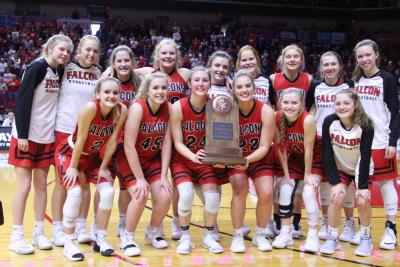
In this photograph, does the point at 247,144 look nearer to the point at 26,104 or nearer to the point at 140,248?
the point at 140,248

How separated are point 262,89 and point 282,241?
1.29 meters

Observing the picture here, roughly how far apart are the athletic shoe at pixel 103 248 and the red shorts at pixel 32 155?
2.24ft

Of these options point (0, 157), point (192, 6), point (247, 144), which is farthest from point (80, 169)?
point (192, 6)

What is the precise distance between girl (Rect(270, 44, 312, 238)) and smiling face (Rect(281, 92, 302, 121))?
0.31 m

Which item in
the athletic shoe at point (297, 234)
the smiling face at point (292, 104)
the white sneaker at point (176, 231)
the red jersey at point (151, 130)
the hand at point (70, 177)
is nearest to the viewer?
the hand at point (70, 177)

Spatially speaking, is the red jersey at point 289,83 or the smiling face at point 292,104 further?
the red jersey at point 289,83

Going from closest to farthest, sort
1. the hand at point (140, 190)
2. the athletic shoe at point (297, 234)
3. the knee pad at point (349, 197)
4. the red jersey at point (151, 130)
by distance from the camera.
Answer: the hand at point (140, 190)
the red jersey at point (151, 130)
the knee pad at point (349, 197)
the athletic shoe at point (297, 234)

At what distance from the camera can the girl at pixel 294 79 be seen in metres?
4.52

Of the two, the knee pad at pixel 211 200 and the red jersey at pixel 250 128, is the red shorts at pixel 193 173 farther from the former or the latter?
the red jersey at pixel 250 128

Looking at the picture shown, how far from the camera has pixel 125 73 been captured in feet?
14.0

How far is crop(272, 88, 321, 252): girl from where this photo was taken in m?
4.11

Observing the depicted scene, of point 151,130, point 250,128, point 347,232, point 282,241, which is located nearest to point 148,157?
point 151,130

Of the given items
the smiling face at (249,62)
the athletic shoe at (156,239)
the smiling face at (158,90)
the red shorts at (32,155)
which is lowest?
the athletic shoe at (156,239)

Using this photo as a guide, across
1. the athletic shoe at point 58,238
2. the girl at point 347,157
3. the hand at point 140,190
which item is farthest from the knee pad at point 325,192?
the athletic shoe at point 58,238
